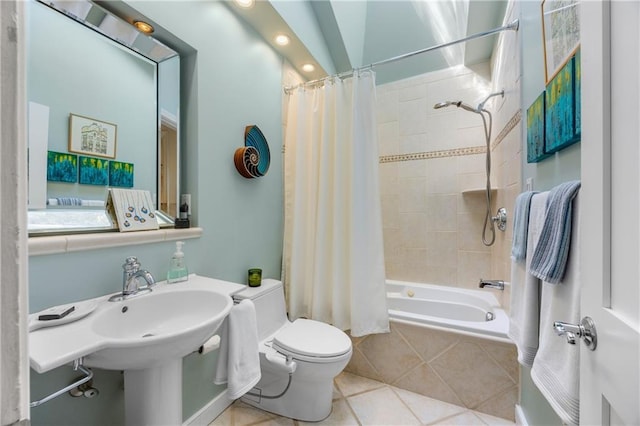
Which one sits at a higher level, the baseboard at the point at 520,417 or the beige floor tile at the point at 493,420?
the baseboard at the point at 520,417

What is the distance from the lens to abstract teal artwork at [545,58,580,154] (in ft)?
2.77

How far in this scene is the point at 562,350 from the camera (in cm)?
79

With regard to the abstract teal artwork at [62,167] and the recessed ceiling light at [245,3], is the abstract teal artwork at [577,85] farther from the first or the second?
the abstract teal artwork at [62,167]

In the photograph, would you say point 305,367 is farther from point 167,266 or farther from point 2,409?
point 2,409

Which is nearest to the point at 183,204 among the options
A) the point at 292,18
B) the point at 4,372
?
the point at 4,372

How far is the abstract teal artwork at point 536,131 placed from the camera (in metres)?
1.09

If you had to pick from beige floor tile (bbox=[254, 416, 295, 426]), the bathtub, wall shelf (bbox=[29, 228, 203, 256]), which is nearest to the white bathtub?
the bathtub

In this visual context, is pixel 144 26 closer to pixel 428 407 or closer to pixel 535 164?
pixel 535 164

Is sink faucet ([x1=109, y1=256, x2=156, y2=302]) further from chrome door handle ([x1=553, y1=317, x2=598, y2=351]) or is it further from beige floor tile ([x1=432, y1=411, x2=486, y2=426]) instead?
beige floor tile ([x1=432, y1=411, x2=486, y2=426])

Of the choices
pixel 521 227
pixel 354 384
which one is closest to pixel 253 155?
pixel 521 227

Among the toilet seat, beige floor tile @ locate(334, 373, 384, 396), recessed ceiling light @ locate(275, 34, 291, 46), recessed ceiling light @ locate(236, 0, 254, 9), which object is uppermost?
recessed ceiling light @ locate(236, 0, 254, 9)

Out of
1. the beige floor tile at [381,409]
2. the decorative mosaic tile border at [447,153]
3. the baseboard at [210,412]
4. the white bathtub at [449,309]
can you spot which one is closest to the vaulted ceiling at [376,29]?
the decorative mosaic tile border at [447,153]

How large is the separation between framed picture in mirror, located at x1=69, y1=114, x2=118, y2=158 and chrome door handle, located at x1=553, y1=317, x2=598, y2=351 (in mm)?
1688

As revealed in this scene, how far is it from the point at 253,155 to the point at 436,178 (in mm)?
1661
